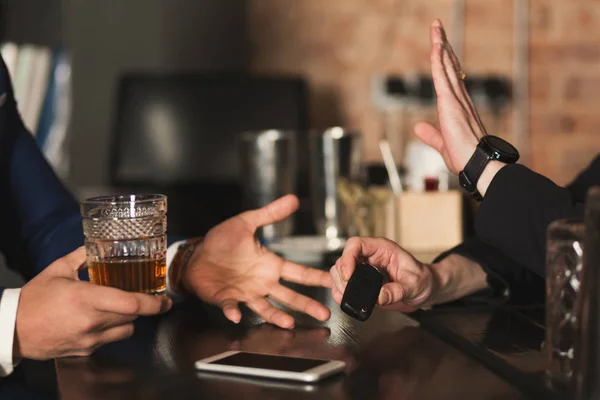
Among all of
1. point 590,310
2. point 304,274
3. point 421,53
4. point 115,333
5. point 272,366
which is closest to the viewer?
point 590,310

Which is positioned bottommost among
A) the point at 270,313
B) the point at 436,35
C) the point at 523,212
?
the point at 270,313

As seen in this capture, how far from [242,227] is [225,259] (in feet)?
0.15

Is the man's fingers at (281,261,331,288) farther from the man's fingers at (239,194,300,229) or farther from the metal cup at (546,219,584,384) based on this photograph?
the metal cup at (546,219,584,384)

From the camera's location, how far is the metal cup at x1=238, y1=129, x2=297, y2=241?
189cm

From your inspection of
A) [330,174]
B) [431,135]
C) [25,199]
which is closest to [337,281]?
[431,135]

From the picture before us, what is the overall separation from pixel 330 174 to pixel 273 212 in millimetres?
775

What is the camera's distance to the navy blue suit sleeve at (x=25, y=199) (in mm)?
1427

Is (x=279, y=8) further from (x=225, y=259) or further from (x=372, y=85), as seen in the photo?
(x=225, y=259)

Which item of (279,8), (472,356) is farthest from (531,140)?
(472,356)

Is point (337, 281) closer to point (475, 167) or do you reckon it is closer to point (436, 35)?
point (475, 167)

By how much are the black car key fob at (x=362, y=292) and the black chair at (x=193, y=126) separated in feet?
5.57

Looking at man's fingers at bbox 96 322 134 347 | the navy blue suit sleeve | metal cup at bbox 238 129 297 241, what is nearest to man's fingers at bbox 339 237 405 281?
man's fingers at bbox 96 322 134 347

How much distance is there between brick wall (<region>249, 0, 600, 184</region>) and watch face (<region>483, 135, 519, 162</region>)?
190cm

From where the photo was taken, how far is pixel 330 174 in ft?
6.24
